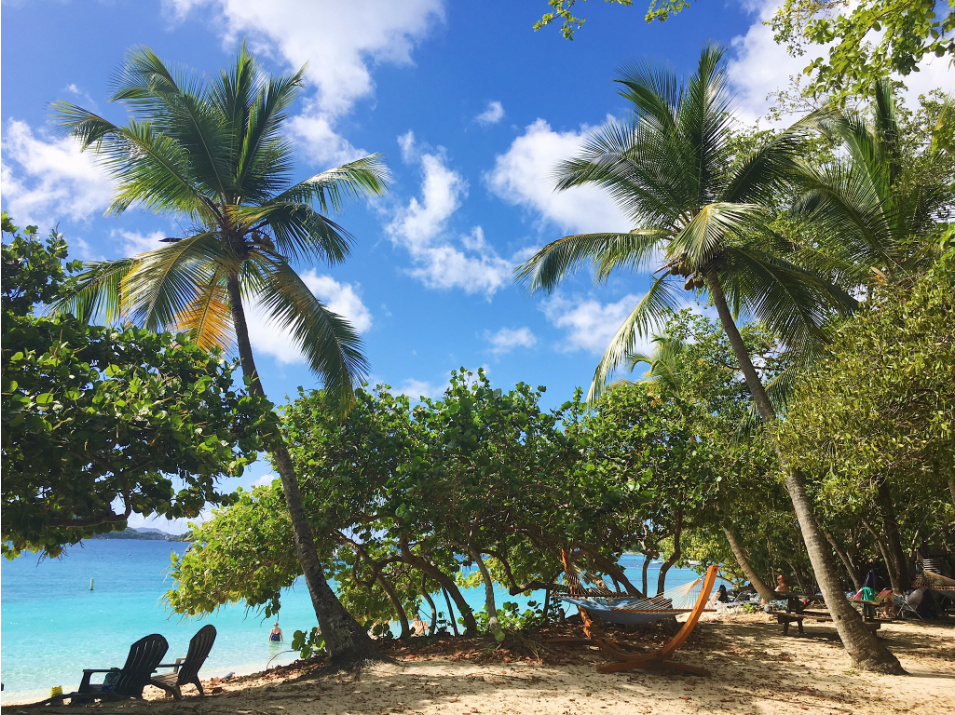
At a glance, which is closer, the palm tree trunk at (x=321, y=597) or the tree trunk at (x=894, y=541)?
the palm tree trunk at (x=321, y=597)

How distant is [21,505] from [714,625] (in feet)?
37.9

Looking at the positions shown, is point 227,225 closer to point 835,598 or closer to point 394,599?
point 394,599

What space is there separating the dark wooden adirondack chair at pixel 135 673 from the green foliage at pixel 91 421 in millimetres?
1762

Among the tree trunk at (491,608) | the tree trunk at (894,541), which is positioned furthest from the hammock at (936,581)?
the tree trunk at (491,608)

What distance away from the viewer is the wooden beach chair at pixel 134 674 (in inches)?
259

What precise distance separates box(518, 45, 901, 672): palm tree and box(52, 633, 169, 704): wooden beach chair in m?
7.79

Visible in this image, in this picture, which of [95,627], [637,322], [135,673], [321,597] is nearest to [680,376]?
[637,322]

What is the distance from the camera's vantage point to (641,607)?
7301mm

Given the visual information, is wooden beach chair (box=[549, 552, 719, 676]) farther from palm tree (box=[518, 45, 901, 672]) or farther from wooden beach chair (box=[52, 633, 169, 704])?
wooden beach chair (box=[52, 633, 169, 704])

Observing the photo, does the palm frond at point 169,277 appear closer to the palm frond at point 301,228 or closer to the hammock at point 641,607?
the palm frond at point 301,228

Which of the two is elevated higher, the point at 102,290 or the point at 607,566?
the point at 102,290

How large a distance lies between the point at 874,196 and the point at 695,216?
3.09 metres

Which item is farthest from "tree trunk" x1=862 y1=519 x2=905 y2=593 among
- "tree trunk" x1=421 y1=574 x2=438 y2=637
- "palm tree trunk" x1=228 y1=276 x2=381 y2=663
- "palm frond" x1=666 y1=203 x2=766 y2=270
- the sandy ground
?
"palm tree trunk" x1=228 y1=276 x2=381 y2=663

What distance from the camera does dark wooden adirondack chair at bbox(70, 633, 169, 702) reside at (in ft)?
21.7
